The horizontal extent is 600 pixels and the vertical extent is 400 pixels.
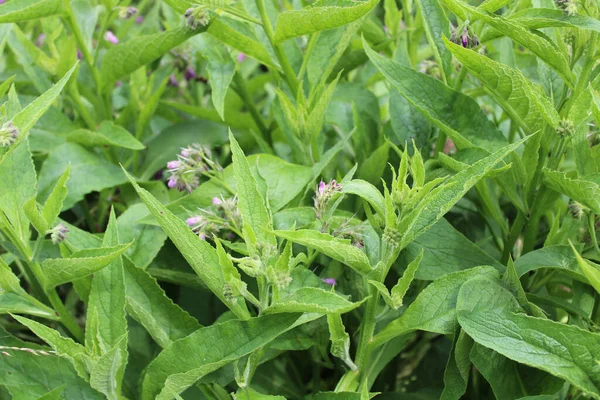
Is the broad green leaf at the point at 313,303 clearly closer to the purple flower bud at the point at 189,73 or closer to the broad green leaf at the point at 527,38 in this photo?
the broad green leaf at the point at 527,38

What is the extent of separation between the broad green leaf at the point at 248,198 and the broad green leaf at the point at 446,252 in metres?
0.37

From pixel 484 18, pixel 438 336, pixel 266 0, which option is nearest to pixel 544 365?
pixel 484 18

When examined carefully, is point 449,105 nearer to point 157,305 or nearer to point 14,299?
point 157,305

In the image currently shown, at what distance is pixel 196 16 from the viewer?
1.59 m

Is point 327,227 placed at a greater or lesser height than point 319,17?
lesser

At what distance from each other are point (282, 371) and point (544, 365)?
762 millimetres

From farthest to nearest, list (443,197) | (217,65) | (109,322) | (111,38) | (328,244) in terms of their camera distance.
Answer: (111,38) < (217,65) < (109,322) < (443,197) < (328,244)

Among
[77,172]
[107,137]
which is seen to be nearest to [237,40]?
[107,137]

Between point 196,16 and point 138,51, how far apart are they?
0.30 meters

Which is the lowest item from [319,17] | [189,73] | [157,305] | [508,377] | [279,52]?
[508,377]

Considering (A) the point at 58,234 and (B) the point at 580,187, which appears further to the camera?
(A) the point at 58,234

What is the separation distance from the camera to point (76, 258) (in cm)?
133

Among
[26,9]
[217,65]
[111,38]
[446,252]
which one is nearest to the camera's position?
[446,252]

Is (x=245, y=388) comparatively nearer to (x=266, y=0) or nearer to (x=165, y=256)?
(x=165, y=256)
